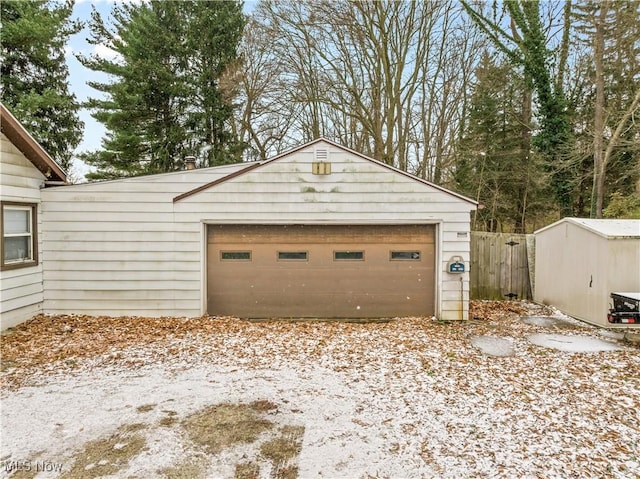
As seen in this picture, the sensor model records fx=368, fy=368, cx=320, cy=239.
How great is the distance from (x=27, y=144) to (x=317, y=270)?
543cm

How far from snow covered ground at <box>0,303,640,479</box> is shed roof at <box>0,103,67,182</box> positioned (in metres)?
2.78

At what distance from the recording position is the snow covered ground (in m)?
2.85

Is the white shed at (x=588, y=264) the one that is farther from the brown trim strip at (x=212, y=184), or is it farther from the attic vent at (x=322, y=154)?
the brown trim strip at (x=212, y=184)

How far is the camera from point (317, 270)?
7254 mm

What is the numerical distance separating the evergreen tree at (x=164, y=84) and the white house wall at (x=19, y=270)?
8557 mm

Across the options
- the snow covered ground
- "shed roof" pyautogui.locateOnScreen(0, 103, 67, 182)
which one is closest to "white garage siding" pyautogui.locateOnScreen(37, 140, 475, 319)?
the snow covered ground

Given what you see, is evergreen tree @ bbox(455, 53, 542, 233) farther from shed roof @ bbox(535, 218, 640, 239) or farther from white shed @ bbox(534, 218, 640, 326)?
shed roof @ bbox(535, 218, 640, 239)

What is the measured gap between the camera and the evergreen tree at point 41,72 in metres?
11.8

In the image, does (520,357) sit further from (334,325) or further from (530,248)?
(530,248)

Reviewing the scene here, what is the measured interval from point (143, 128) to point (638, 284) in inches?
646

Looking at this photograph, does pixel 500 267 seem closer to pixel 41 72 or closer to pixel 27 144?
pixel 27 144

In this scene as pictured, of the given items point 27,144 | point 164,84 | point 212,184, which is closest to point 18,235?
point 27,144

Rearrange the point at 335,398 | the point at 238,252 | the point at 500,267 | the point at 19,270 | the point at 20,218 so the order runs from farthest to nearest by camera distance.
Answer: the point at 500,267 → the point at 238,252 → the point at 20,218 → the point at 19,270 → the point at 335,398

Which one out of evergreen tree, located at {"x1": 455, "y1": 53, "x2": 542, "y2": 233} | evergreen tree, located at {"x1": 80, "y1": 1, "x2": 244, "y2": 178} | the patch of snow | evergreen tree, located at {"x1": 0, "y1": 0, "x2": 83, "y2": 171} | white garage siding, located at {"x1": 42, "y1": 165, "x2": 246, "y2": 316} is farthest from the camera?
evergreen tree, located at {"x1": 80, "y1": 1, "x2": 244, "y2": 178}
